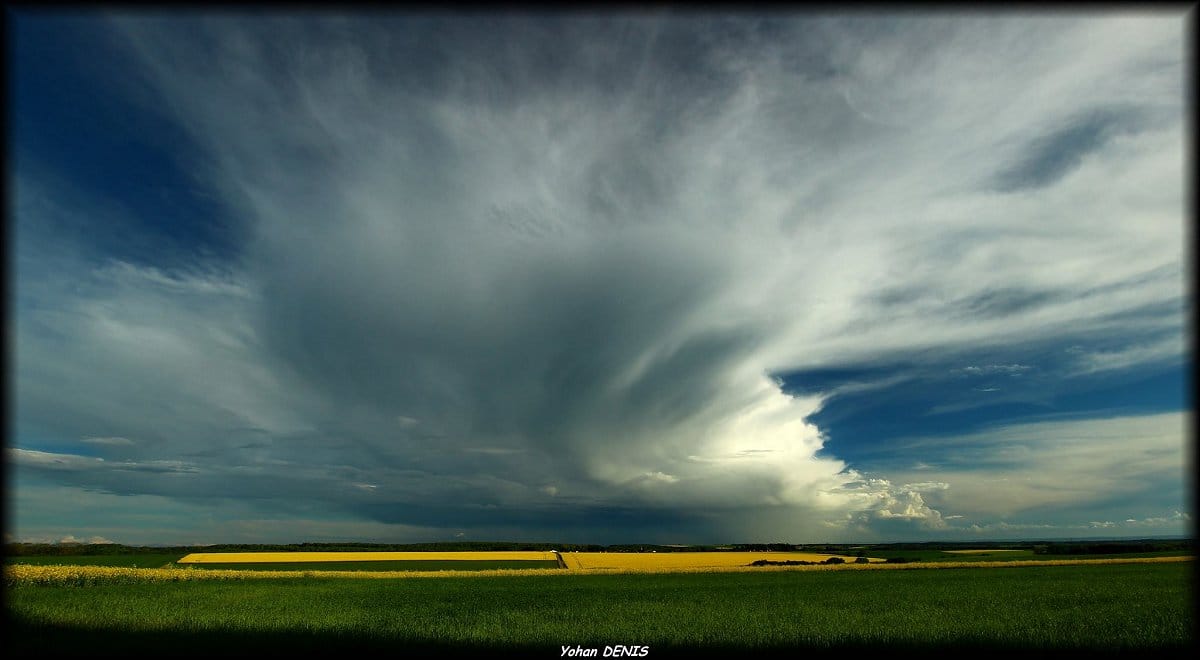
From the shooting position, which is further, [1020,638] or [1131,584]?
[1131,584]

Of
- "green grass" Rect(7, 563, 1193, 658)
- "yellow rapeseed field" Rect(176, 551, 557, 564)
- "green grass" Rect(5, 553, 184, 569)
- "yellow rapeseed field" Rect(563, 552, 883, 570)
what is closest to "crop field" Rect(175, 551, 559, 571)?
"yellow rapeseed field" Rect(176, 551, 557, 564)

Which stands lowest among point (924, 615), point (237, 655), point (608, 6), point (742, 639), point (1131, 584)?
point (1131, 584)

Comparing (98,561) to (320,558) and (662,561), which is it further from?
(662,561)

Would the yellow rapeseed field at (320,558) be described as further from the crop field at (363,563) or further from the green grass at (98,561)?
the green grass at (98,561)

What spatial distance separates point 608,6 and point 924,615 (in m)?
28.1

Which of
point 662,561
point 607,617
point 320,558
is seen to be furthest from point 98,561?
point 607,617

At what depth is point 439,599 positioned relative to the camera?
3328 centimetres

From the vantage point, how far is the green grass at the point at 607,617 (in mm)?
17688

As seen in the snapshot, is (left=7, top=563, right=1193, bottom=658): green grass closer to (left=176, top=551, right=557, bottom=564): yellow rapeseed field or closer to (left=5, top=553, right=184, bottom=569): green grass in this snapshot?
(left=5, top=553, right=184, bottom=569): green grass

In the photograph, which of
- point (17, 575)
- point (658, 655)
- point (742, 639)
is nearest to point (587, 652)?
point (658, 655)

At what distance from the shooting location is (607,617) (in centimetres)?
2420

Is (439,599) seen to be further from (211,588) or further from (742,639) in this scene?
(742,639)

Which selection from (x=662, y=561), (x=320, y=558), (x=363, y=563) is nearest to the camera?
(x=363, y=563)

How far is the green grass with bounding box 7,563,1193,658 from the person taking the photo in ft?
58.0
